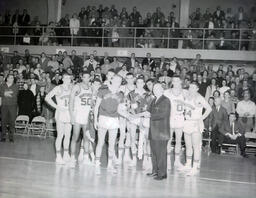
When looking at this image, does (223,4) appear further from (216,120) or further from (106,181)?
(106,181)

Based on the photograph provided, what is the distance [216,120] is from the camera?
12.6m

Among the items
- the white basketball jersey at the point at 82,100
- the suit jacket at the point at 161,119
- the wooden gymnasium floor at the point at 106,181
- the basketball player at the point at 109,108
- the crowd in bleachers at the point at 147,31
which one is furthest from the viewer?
the crowd in bleachers at the point at 147,31

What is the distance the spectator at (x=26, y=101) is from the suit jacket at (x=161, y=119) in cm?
683

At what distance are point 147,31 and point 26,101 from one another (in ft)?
22.0

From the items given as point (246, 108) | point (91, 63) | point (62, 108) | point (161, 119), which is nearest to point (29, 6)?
point (91, 63)

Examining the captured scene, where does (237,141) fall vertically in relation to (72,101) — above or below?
below

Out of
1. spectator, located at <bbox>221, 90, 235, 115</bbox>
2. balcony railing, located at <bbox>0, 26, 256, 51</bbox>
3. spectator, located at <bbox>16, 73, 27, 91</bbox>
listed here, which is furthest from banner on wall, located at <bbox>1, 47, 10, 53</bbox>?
spectator, located at <bbox>221, 90, 235, 115</bbox>

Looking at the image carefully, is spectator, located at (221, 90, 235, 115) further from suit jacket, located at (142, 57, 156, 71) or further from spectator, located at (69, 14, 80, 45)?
spectator, located at (69, 14, 80, 45)

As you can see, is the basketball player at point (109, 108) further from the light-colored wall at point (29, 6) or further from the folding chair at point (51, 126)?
the light-colored wall at point (29, 6)

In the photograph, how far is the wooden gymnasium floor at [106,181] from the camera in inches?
282

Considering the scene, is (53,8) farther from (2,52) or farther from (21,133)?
(21,133)

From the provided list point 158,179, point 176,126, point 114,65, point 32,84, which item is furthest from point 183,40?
point 158,179

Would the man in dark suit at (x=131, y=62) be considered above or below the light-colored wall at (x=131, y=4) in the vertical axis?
below

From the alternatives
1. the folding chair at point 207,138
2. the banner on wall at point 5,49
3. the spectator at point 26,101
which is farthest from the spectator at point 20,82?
the folding chair at point 207,138
